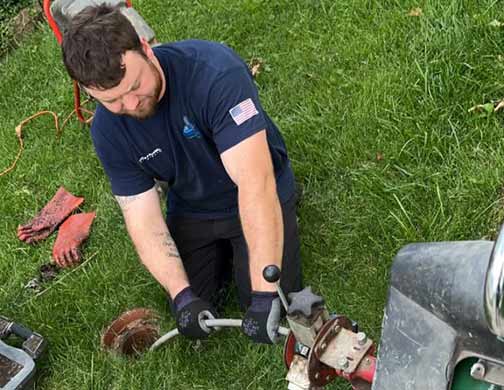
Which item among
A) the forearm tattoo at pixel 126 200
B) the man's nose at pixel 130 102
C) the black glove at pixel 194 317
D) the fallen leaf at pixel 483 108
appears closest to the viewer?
the black glove at pixel 194 317

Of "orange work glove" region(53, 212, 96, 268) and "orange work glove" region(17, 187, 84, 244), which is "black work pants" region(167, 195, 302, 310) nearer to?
"orange work glove" region(53, 212, 96, 268)

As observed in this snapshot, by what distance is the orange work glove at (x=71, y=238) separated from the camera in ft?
12.6

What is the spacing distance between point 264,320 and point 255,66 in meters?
2.40

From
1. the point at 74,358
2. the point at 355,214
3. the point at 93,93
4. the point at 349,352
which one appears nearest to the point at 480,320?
the point at 349,352

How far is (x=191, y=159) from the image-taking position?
294 centimetres

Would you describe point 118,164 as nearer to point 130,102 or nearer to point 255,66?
point 130,102

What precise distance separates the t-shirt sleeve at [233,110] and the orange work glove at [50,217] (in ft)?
5.53

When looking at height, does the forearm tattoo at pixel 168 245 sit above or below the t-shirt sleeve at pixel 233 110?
below

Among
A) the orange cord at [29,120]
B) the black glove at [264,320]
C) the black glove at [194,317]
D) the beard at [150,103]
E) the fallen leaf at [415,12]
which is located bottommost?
the orange cord at [29,120]

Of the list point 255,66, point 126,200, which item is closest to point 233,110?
point 126,200

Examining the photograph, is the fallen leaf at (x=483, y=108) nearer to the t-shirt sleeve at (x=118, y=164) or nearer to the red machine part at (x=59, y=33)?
the t-shirt sleeve at (x=118, y=164)

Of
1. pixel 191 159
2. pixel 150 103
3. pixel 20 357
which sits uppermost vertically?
pixel 150 103

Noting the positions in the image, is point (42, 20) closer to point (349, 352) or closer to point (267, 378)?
point (267, 378)

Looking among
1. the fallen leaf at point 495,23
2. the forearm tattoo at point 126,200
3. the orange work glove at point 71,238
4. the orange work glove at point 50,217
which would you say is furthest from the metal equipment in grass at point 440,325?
the orange work glove at point 50,217
